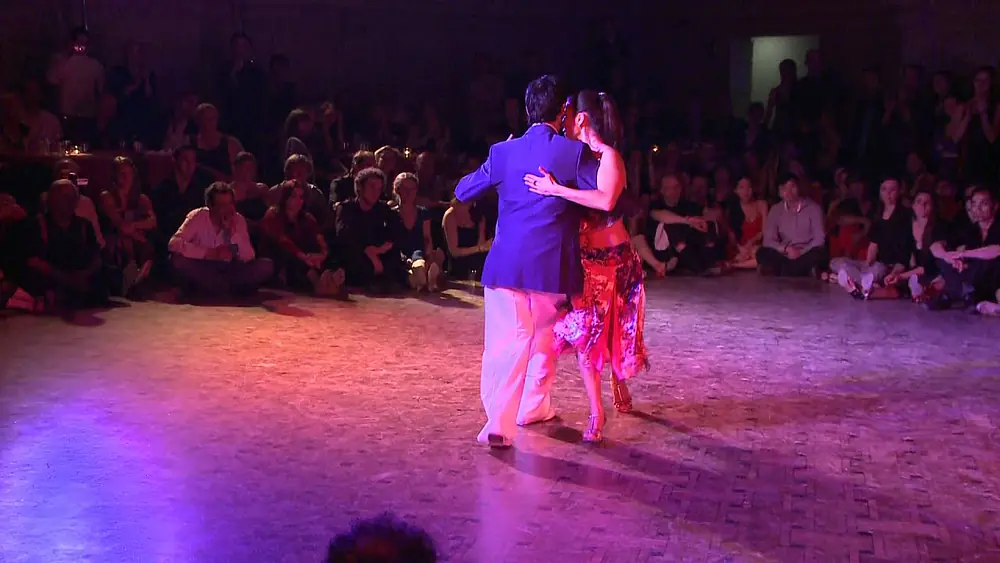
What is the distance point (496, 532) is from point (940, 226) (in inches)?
235

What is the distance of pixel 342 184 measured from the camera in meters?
9.32

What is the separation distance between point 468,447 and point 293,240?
15.1ft

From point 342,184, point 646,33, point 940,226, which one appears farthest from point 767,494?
point 646,33

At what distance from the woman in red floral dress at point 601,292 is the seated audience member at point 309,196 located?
15.6 feet

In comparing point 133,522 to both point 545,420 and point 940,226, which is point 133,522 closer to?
point 545,420

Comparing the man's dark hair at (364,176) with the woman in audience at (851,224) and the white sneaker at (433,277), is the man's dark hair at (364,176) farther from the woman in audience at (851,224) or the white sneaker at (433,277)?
the woman in audience at (851,224)

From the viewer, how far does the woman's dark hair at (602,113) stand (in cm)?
450

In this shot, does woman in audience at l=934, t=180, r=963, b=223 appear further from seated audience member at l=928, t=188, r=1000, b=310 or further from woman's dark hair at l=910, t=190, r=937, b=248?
seated audience member at l=928, t=188, r=1000, b=310

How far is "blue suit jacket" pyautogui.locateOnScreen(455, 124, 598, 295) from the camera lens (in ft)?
14.3

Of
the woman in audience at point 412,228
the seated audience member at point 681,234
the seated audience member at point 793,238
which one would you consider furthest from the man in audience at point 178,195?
the seated audience member at point 793,238

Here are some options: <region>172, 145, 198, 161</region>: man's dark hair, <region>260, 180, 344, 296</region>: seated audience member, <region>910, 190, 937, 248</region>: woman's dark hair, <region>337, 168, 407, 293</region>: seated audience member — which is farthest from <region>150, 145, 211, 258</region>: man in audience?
<region>910, 190, 937, 248</region>: woman's dark hair

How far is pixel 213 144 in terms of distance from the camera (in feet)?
33.2

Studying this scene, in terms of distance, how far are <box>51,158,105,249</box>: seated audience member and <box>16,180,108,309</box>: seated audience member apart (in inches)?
7.3

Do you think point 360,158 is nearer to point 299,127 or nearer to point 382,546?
point 299,127
